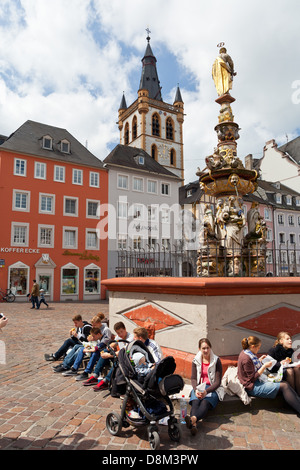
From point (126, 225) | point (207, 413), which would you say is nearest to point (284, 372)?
point (207, 413)

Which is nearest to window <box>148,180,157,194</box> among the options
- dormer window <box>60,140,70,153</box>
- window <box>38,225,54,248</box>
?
dormer window <box>60,140,70,153</box>

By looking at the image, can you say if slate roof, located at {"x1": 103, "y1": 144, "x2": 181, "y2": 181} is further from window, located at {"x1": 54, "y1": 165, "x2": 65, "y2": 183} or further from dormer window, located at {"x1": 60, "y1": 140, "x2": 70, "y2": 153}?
window, located at {"x1": 54, "y1": 165, "x2": 65, "y2": 183}

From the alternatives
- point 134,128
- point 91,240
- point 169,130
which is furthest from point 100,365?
point 134,128

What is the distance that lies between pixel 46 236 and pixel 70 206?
3.59 metres

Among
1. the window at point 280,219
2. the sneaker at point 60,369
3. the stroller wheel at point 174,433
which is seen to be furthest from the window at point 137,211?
the stroller wheel at point 174,433

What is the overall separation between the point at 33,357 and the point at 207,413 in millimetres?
4872

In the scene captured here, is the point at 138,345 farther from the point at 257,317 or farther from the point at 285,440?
the point at 257,317

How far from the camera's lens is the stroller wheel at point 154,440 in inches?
144

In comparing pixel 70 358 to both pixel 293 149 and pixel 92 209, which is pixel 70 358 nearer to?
pixel 92 209

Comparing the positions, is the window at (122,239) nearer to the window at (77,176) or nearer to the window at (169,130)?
the window at (77,176)

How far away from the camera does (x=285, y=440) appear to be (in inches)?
152

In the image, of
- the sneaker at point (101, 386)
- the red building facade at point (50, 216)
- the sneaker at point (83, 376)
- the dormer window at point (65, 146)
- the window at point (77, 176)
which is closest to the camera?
the sneaker at point (101, 386)

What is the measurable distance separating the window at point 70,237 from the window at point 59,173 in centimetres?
451

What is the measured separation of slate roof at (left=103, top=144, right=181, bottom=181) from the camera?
3441 cm
